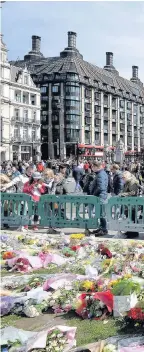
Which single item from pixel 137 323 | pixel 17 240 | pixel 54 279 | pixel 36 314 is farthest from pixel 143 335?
pixel 17 240

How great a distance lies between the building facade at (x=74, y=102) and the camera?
9938cm

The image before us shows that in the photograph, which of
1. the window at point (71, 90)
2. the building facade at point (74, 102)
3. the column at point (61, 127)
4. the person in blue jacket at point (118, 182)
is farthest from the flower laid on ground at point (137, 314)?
the window at point (71, 90)

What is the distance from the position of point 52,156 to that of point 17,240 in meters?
84.5

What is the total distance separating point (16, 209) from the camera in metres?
14.0

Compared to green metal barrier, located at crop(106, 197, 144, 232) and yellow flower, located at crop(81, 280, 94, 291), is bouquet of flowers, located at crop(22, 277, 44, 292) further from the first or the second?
green metal barrier, located at crop(106, 197, 144, 232)

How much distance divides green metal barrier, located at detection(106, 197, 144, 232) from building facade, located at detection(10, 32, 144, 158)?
81916mm

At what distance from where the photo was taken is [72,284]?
→ 276 inches

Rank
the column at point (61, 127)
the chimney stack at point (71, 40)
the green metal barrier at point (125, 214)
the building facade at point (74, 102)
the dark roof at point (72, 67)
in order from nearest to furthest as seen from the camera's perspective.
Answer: the green metal barrier at point (125, 214) < the column at point (61, 127) < the building facade at point (74, 102) < the dark roof at point (72, 67) < the chimney stack at point (71, 40)

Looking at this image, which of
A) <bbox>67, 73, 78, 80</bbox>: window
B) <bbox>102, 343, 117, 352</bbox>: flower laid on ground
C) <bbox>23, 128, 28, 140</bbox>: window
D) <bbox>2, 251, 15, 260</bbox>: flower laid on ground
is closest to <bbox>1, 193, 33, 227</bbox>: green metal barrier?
<bbox>2, 251, 15, 260</bbox>: flower laid on ground

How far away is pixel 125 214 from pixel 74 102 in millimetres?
90341

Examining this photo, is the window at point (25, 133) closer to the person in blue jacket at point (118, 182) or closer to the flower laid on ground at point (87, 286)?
the person in blue jacket at point (118, 182)

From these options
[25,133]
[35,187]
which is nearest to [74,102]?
[25,133]

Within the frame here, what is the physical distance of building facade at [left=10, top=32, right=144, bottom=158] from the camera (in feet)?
326

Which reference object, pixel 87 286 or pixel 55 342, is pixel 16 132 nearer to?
pixel 87 286
